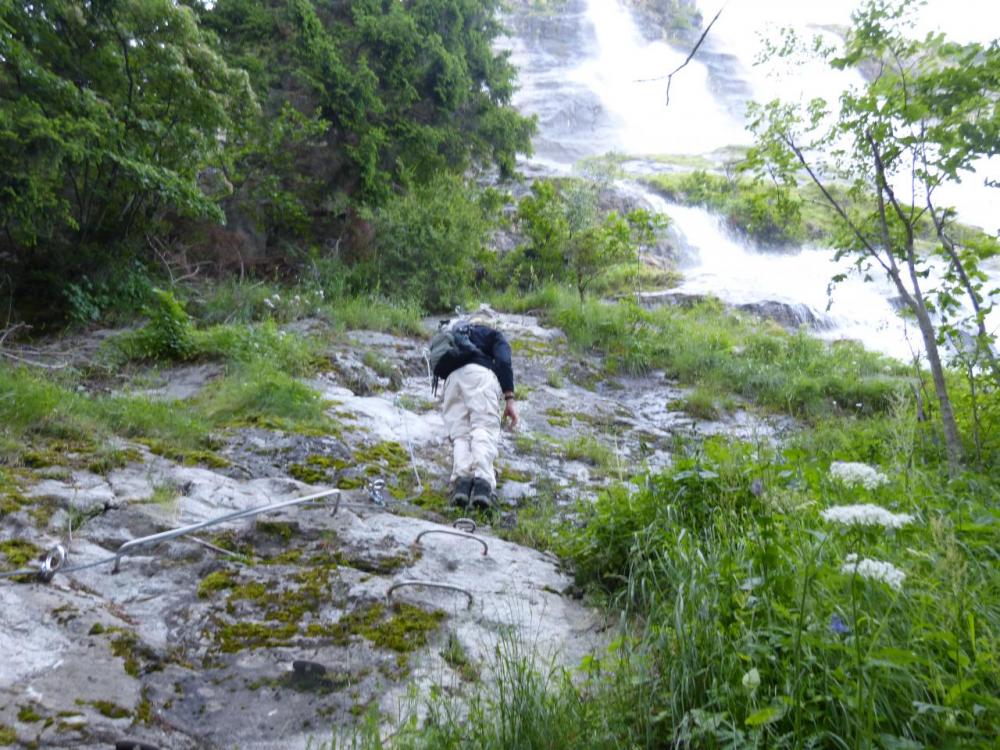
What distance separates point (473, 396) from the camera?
5332 millimetres

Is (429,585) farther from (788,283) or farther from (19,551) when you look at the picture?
(788,283)

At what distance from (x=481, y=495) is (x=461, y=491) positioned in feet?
0.54

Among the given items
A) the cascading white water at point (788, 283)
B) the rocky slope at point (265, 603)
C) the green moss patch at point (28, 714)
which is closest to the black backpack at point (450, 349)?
the rocky slope at point (265, 603)

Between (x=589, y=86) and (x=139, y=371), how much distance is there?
122ft

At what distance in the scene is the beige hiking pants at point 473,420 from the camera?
199 inches

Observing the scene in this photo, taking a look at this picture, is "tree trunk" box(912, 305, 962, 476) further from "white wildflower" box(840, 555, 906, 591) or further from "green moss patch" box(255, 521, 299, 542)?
"green moss patch" box(255, 521, 299, 542)

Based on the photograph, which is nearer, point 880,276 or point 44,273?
point 44,273

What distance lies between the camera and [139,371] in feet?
23.5

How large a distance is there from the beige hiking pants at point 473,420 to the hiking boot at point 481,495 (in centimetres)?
5

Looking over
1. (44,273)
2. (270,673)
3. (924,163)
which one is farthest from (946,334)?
(44,273)

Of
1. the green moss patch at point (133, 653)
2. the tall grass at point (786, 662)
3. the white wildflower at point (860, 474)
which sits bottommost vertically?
the green moss patch at point (133, 653)

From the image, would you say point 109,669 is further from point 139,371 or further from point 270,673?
point 139,371

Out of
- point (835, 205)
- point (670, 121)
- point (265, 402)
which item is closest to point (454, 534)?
point (265, 402)

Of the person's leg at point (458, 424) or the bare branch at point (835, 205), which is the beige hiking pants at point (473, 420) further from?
the bare branch at point (835, 205)
